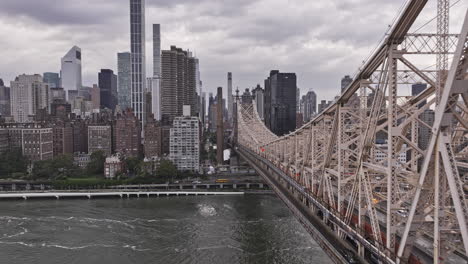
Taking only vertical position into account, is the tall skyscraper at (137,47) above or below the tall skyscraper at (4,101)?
above

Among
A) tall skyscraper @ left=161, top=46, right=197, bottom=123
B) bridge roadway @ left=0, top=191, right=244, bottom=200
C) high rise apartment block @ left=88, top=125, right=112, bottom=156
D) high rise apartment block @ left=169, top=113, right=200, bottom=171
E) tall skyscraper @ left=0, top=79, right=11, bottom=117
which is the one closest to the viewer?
bridge roadway @ left=0, top=191, right=244, bottom=200

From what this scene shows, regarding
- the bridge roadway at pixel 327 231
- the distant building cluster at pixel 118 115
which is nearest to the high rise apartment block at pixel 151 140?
the distant building cluster at pixel 118 115

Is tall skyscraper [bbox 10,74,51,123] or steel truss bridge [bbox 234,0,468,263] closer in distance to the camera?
steel truss bridge [bbox 234,0,468,263]

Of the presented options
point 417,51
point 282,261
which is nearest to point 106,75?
point 282,261

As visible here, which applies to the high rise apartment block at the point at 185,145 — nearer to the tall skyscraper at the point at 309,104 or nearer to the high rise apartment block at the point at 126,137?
the high rise apartment block at the point at 126,137

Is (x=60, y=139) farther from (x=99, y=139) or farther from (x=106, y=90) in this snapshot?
(x=106, y=90)

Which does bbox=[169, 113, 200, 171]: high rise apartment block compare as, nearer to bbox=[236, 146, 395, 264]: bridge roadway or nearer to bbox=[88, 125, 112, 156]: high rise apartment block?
bbox=[88, 125, 112, 156]: high rise apartment block

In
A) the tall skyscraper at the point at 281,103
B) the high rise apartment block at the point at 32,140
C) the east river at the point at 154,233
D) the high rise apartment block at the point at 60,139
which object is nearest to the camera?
the east river at the point at 154,233

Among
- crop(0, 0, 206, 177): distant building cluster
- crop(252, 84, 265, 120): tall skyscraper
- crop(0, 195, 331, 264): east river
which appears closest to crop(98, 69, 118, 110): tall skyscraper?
crop(0, 0, 206, 177): distant building cluster
